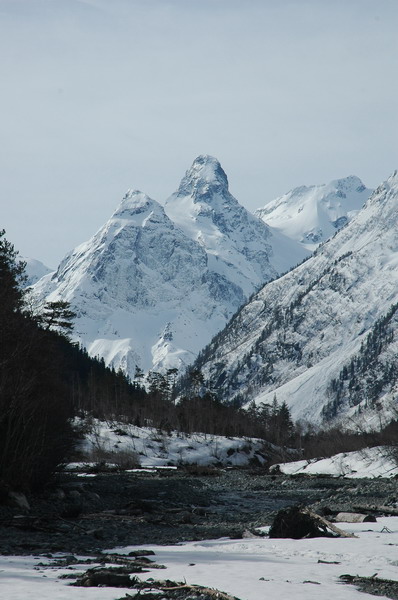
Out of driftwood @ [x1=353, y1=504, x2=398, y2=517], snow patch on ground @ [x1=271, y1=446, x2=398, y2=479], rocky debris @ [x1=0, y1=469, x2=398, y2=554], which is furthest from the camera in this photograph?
snow patch on ground @ [x1=271, y1=446, x2=398, y2=479]

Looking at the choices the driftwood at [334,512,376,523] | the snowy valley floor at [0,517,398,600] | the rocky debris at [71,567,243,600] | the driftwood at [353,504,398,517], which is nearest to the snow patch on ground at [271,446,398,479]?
the driftwood at [353,504,398,517]

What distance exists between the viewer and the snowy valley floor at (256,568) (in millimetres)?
9812

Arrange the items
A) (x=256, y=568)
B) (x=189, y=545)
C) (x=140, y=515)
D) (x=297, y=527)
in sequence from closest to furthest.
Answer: (x=256, y=568), (x=189, y=545), (x=297, y=527), (x=140, y=515)

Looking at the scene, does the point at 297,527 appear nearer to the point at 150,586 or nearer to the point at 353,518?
the point at 353,518

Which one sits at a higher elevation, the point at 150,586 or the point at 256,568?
the point at 150,586

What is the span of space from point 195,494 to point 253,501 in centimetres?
287

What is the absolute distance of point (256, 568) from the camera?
481 inches

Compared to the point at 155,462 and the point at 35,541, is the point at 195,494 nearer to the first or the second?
the point at 35,541

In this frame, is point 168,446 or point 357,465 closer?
point 357,465

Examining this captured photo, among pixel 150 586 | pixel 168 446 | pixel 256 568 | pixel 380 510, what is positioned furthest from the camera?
pixel 168 446

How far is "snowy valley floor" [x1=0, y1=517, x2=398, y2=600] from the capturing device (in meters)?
9.81

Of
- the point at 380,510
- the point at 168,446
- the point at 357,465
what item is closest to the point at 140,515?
the point at 380,510

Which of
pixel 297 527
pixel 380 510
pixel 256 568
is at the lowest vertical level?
pixel 380 510

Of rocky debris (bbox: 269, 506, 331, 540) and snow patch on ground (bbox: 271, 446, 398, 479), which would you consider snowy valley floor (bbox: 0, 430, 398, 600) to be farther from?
snow patch on ground (bbox: 271, 446, 398, 479)
